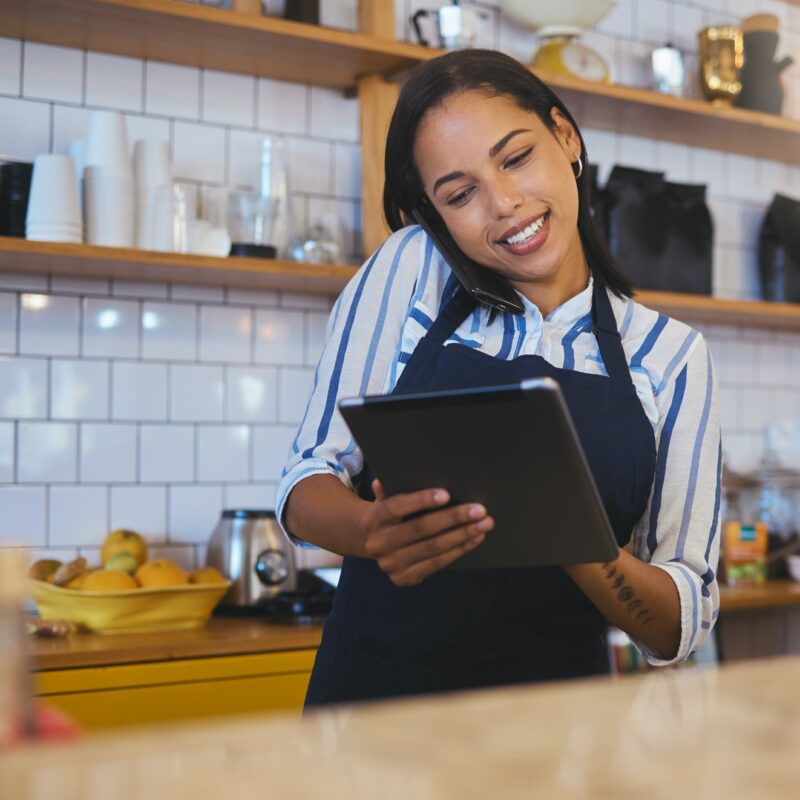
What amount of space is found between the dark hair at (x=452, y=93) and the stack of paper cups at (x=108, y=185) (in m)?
1.05

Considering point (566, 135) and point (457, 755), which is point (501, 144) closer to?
point (566, 135)

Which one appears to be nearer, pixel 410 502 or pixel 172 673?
pixel 410 502

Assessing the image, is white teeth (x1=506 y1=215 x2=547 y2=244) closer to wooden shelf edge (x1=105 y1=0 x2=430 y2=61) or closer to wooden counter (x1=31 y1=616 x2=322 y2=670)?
wooden counter (x1=31 y1=616 x2=322 y2=670)

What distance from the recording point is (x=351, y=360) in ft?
4.92

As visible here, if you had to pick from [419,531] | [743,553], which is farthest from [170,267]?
[743,553]

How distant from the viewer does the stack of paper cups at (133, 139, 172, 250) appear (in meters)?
2.61

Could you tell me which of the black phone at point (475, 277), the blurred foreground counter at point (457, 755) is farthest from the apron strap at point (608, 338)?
the blurred foreground counter at point (457, 755)

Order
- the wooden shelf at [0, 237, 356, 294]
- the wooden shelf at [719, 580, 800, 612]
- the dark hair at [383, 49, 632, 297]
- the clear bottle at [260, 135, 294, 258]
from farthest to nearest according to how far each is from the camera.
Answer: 1. the wooden shelf at [719, 580, 800, 612]
2. the clear bottle at [260, 135, 294, 258]
3. the wooden shelf at [0, 237, 356, 294]
4. the dark hair at [383, 49, 632, 297]

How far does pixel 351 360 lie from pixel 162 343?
54.1 inches

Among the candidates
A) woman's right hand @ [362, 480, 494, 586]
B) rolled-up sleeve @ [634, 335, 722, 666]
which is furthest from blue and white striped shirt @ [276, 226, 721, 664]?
woman's right hand @ [362, 480, 494, 586]

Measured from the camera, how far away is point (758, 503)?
3455 millimetres

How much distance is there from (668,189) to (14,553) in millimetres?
3007

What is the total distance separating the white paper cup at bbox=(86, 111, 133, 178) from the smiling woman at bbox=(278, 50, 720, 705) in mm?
1140

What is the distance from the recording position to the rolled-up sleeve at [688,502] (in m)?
1.46
